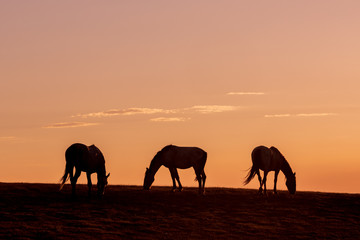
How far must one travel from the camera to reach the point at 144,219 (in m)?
30.7

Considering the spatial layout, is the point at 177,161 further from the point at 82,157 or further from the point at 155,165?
the point at 82,157

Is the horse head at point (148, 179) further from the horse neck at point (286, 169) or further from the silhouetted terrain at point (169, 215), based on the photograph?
the horse neck at point (286, 169)

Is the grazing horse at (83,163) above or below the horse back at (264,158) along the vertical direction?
below

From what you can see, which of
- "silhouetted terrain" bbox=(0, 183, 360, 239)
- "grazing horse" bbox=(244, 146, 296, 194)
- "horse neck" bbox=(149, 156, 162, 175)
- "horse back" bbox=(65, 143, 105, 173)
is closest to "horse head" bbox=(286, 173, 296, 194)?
"grazing horse" bbox=(244, 146, 296, 194)

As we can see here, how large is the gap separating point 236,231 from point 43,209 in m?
9.23

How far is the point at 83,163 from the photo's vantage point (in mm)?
35438

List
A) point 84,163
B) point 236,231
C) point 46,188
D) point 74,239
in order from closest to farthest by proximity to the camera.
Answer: point 74,239
point 236,231
point 84,163
point 46,188

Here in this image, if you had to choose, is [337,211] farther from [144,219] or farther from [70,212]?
[70,212]

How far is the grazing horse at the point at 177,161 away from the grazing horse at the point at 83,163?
4.33 meters

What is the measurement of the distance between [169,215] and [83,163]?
6.28m

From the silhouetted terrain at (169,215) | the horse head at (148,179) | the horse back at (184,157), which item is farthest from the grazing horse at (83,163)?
the horse back at (184,157)

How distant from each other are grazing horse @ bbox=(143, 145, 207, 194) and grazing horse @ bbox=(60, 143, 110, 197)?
14.2ft

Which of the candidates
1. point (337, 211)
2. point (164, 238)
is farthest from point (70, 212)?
point (337, 211)

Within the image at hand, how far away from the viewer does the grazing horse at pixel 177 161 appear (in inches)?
1566
